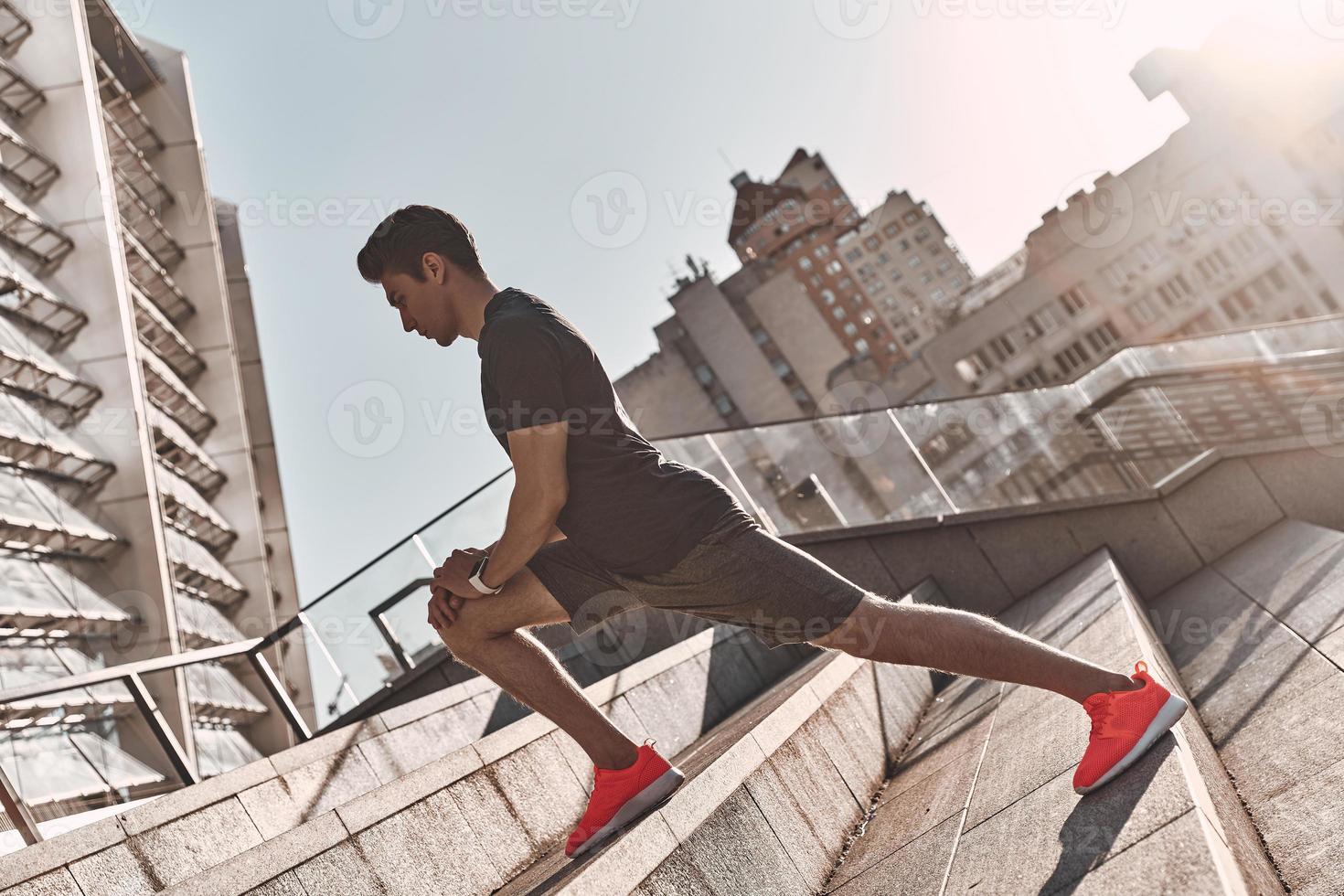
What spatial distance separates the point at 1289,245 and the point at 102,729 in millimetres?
65929

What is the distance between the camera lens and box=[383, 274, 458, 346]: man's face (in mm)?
3141

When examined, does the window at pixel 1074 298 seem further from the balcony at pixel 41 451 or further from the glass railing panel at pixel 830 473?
the glass railing panel at pixel 830 473

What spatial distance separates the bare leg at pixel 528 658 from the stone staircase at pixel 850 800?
0.28m

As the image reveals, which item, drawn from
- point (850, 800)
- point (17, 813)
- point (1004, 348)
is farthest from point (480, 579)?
point (1004, 348)

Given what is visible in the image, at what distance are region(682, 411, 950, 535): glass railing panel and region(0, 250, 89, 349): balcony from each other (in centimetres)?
1470

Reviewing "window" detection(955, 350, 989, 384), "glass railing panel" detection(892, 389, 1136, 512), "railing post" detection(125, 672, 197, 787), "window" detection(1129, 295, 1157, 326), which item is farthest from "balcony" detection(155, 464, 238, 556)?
"window" detection(1129, 295, 1157, 326)

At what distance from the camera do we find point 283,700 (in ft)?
25.9

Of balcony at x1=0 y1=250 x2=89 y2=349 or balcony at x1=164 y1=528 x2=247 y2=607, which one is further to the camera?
balcony at x1=164 y1=528 x2=247 y2=607

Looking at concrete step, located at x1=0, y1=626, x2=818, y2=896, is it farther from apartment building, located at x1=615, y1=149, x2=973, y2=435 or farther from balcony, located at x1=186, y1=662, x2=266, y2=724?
apartment building, located at x1=615, y1=149, x2=973, y2=435

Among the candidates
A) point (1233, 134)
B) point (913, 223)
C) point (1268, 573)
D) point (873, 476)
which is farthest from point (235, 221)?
point (913, 223)

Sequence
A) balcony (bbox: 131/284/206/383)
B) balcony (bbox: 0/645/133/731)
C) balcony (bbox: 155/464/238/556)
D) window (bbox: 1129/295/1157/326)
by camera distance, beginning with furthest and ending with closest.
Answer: window (bbox: 1129/295/1157/326), balcony (bbox: 131/284/206/383), balcony (bbox: 155/464/238/556), balcony (bbox: 0/645/133/731)

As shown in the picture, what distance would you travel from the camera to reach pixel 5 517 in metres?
17.0

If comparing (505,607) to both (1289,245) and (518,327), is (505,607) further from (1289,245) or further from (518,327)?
(1289,245)

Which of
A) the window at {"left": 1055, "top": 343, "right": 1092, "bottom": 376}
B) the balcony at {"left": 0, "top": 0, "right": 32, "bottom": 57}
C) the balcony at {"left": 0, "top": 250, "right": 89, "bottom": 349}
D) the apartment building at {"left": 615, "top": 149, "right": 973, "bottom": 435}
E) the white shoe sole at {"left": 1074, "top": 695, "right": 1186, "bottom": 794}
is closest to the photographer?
the white shoe sole at {"left": 1074, "top": 695, "right": 1186, "bottom": 794}
